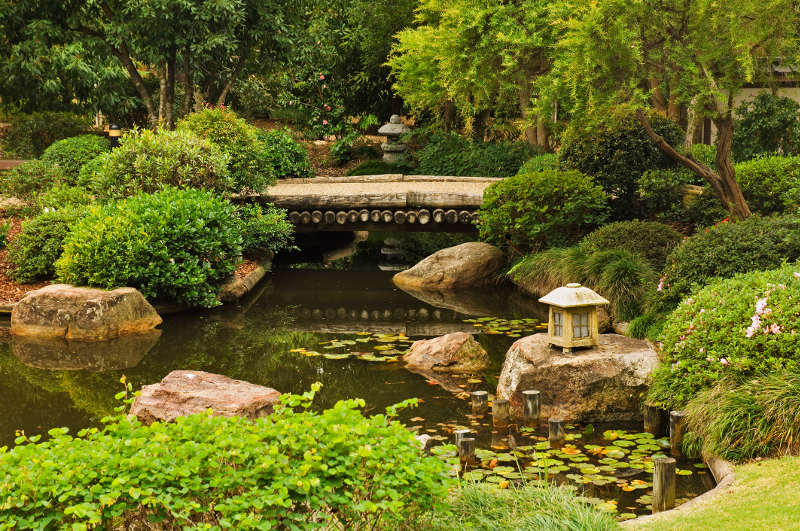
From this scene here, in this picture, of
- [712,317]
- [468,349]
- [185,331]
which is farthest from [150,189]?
[712,317]

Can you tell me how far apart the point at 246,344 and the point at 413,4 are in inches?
590

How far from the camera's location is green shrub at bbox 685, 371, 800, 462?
271 inches

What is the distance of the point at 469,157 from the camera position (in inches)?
897

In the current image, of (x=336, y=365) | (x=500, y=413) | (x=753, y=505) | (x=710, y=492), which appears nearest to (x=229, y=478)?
(x=753, y=505)

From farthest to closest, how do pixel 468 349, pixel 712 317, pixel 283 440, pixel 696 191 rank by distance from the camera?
pixel 696 191
pixel 468 349
pixel 712 317
pixel 283 440

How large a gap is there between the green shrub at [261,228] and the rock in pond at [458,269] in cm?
240

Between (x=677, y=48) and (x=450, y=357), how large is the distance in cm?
513

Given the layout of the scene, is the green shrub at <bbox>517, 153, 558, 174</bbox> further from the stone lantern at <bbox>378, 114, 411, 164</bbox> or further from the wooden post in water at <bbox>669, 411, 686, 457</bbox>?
the wooden post in water at <bbox>669, 411, 686, 457</bbox>

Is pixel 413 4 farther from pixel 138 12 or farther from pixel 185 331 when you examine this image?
pixel 185 331

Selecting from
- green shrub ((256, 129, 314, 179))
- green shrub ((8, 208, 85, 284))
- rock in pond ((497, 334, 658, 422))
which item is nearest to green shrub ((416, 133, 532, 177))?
green shrub ((256, 129, 314, 179))

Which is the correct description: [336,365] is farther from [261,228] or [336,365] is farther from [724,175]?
[724,175]

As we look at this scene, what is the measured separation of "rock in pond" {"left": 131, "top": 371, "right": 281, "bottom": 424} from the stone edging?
3648mm

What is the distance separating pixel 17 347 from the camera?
11.8 metres

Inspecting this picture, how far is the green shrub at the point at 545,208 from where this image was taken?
15.2 metres
